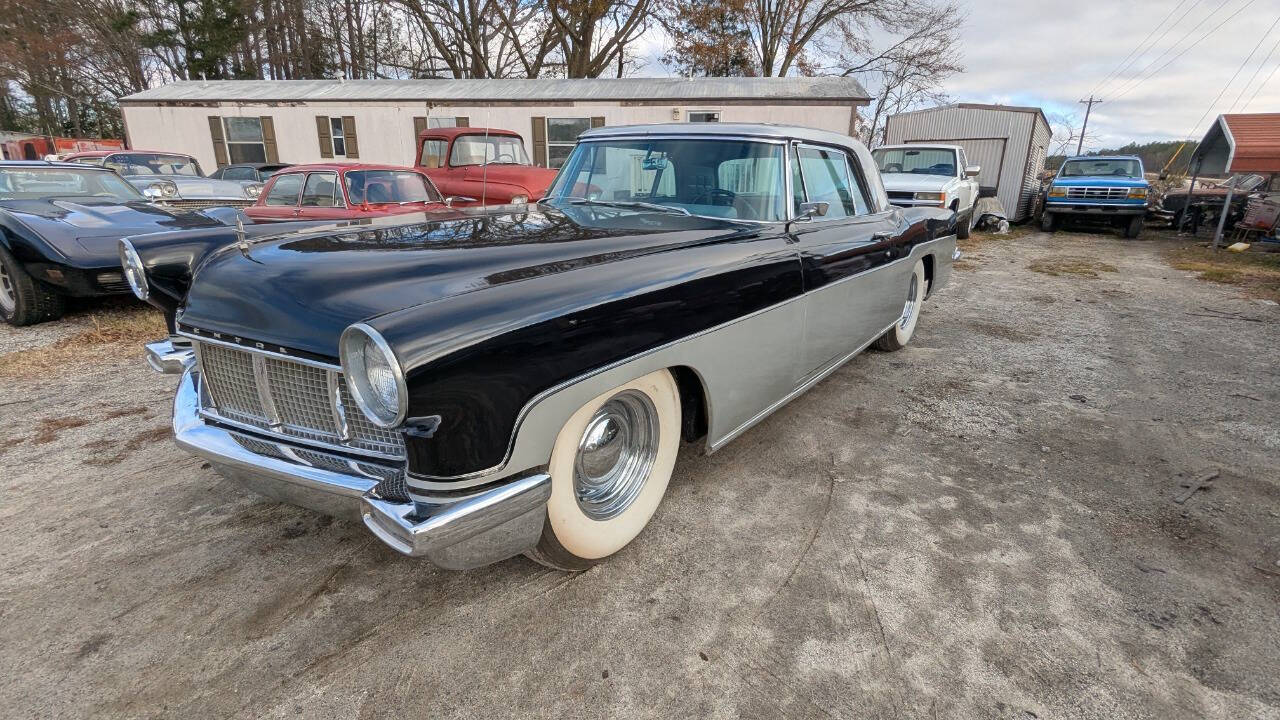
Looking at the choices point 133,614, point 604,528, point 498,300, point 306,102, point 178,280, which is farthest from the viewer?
point 306,102

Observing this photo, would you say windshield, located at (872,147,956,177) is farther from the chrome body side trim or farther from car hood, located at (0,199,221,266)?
car hood, located at (0,199,221,266)

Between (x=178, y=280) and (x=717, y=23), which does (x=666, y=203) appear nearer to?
(x=178, y=280)

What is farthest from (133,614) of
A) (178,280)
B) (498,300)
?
(498,300)

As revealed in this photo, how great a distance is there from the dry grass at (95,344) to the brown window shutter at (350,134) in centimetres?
1302

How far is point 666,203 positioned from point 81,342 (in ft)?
16.3

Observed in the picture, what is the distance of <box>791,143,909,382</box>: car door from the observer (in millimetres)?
3047

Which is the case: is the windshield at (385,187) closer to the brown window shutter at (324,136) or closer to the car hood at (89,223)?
the car hood at (89,223)

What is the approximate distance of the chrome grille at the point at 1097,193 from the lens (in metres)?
13.4

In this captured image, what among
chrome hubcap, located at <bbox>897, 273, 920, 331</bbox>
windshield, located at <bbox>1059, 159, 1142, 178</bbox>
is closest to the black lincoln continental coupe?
chrome hubcap, located at <bbox>897, 273, 920, 331</bbox>

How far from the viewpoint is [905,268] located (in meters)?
4.30

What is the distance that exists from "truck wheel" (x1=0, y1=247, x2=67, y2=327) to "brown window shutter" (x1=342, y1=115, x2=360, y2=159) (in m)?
13.2

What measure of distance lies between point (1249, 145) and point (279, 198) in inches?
620

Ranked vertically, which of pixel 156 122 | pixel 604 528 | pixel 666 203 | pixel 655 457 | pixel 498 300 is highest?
pixel 156 122

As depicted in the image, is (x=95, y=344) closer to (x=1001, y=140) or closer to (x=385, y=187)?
(x=385, y=187)
